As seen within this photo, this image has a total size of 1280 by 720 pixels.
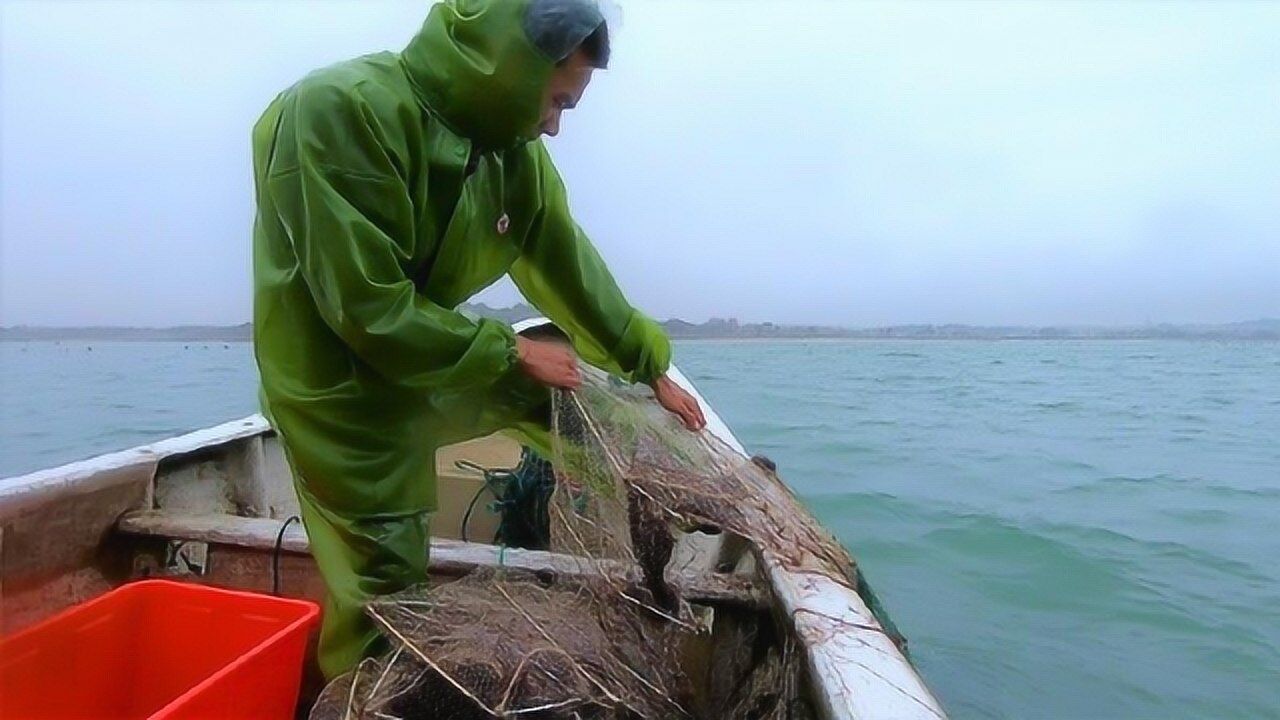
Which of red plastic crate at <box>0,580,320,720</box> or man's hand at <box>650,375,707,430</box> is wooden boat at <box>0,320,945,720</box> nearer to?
red plastic crate at <box>0,580,320,720</box>

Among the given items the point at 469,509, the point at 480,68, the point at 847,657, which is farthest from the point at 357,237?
the point at 469,509

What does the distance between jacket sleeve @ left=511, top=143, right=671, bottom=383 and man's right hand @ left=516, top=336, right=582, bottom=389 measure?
0.39 meters

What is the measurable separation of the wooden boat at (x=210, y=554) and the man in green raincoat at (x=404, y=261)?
1.82 feet

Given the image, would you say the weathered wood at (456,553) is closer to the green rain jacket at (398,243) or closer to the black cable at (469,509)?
the green rain jacket at (398,243)

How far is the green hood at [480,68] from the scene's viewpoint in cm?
188

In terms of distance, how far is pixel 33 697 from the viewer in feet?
6.98

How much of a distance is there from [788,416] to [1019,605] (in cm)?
1265

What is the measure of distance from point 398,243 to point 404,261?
90 mm

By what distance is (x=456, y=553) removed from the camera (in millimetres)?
2875

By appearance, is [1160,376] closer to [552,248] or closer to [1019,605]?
[1019,605]

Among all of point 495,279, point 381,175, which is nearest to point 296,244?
point 381,175

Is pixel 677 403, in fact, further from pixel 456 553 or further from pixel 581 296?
pixel 456 553

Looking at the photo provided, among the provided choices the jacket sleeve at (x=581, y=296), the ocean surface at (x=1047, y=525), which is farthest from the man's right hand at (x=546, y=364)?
the ocean surface at (x=1047, y=525)

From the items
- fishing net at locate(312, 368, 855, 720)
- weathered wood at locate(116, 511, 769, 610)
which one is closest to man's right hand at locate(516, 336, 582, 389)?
fishing net at locate(312, 368, 855, 720)
